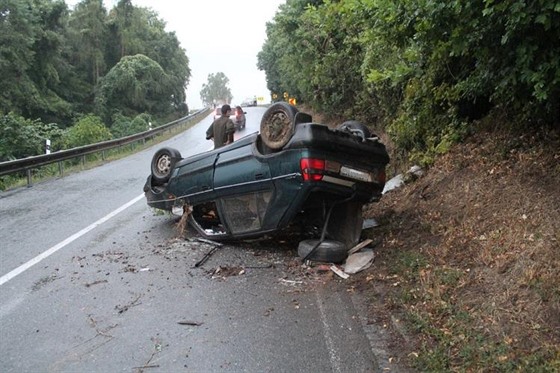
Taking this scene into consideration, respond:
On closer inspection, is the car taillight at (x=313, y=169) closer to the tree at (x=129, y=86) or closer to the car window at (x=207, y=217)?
the car window at (x=207, y=217)

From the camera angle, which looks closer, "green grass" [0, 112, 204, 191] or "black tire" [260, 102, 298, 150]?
"black tire" [260, 102, 298, 150]

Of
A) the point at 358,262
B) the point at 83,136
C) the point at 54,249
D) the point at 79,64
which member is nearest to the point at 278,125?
the point at 358,262

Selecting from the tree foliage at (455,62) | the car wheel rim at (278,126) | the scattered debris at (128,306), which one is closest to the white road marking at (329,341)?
the scattered debris at (128,306)

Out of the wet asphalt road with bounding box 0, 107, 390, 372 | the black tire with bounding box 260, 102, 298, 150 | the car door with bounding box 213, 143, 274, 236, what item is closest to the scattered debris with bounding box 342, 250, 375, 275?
the wet asphalt road with bounding box 0, 107, 390, 372

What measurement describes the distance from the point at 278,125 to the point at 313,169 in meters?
0.87

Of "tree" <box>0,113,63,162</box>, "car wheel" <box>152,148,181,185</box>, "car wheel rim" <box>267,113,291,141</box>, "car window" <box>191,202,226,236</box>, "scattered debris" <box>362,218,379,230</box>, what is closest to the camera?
"car wheel rim" <box>267,113,291,141</box>

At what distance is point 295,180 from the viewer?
5.97 m

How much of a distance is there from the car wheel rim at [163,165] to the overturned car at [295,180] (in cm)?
120

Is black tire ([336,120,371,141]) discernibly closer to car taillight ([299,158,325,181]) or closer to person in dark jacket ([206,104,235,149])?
car taillight ([299,158,325,181])

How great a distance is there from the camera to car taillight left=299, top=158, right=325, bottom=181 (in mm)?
5820

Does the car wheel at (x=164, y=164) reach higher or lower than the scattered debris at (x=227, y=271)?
higher

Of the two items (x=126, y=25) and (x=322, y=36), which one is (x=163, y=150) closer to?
(x=322, y=36)

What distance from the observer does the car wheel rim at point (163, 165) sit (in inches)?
335

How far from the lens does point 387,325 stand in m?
4.55
